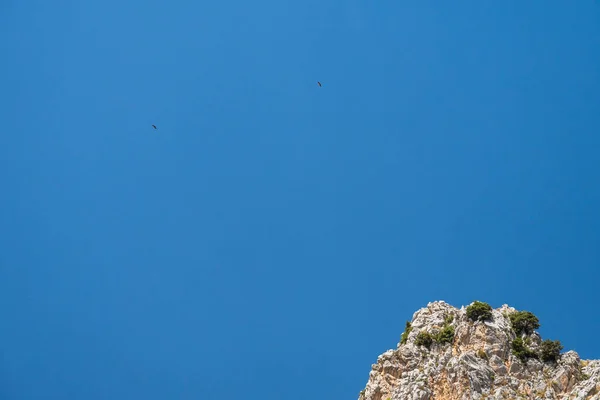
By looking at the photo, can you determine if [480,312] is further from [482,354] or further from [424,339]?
[424,339]

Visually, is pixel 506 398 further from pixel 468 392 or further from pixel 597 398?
pixel 597 398

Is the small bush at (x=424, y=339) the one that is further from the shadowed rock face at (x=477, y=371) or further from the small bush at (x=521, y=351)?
the small bush at (x=521, y=351)

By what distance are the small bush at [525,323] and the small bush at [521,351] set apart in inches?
109

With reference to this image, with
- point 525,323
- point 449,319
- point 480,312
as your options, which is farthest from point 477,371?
point 449,319

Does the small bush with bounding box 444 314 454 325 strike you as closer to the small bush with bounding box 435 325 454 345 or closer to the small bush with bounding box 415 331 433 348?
Result: the small bush with bounding box 435 325 454 345

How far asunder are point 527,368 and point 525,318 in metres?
6.96

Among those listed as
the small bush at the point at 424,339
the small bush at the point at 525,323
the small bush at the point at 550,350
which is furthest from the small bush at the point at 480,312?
the small bush at the point at 550,350

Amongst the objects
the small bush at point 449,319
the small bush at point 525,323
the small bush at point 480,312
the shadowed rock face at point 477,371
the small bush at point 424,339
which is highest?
the small bush at point 449,319

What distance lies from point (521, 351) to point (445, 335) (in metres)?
7.53

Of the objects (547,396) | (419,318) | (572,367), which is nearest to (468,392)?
(547,396)

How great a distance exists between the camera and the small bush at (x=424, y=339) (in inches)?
2562

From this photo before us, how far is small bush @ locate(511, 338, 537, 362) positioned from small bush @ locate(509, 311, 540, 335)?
2.76m

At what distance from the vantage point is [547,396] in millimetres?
56000

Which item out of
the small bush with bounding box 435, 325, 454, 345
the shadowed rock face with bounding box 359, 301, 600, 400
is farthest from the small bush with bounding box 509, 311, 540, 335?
the small bush with bounding box 435, 325, 454, 345
